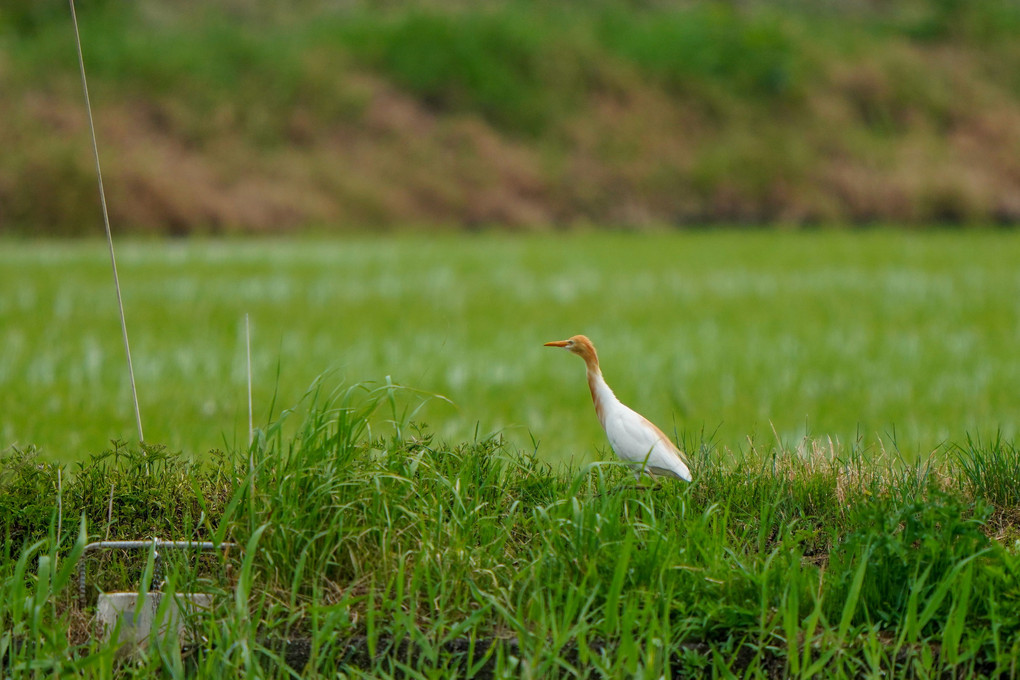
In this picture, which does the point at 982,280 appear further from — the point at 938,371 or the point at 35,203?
the point at 35,203

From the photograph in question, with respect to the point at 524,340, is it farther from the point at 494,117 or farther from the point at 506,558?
the point at 494,117

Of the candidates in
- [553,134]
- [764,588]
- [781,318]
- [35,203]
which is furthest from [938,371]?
[553,134]

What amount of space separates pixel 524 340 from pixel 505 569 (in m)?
6.70

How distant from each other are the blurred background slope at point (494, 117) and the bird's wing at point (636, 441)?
62.3 feet

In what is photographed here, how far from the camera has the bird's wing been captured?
300 cm

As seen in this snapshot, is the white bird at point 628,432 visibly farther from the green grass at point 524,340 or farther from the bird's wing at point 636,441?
the green grass at point 524,340

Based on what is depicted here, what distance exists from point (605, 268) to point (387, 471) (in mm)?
12606

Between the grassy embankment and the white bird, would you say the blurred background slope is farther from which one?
the white bird

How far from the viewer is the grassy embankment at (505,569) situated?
262cm

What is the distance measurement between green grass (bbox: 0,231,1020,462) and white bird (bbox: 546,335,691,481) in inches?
9.7

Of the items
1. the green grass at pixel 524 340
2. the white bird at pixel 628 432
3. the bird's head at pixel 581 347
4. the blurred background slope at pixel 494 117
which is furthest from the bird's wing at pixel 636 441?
the blurred background slope at pixel 494 117

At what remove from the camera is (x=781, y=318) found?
1116 cm

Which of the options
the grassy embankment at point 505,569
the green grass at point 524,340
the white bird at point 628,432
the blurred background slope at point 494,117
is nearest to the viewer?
the grassy embankment at point 505,569

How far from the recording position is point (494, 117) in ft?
96.7
